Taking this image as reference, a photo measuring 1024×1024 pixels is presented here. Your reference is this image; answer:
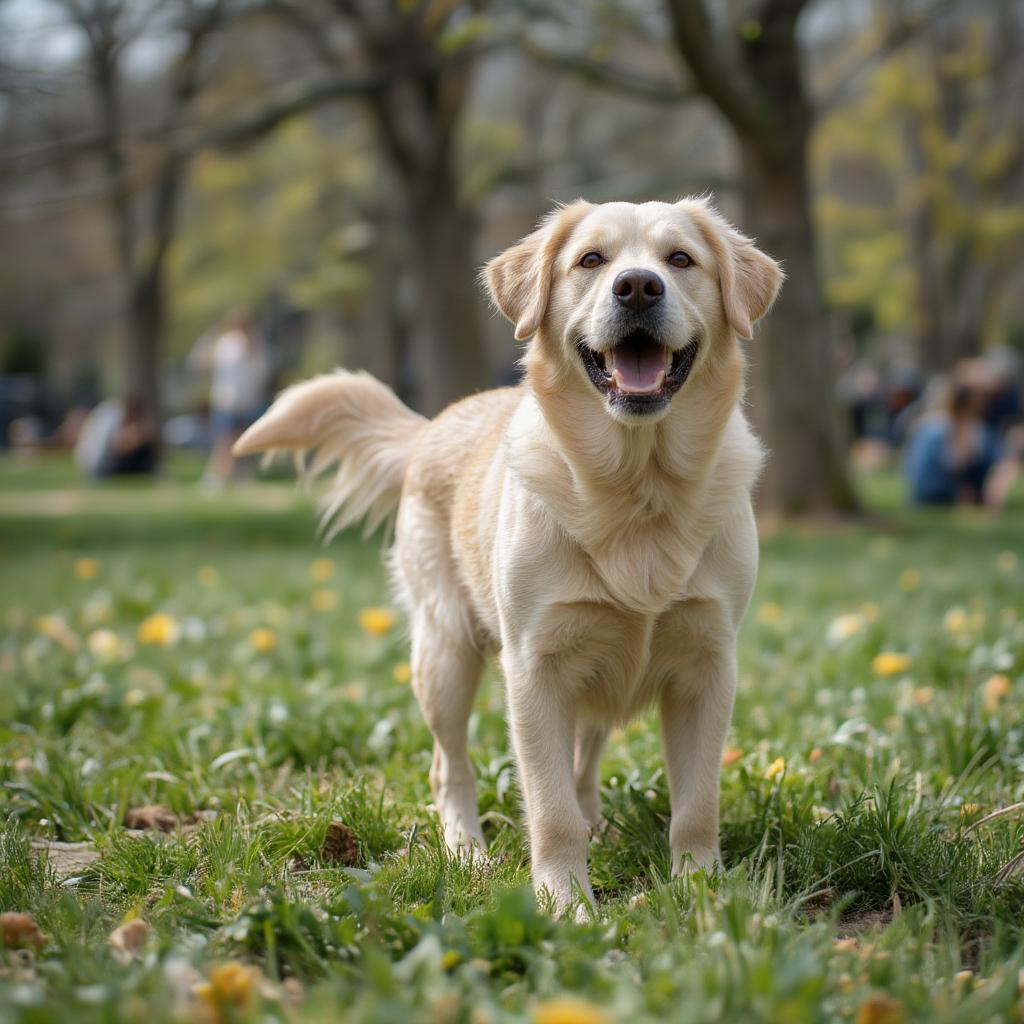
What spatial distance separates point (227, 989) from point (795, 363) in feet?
29.0

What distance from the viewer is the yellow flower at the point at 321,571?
26.9ft

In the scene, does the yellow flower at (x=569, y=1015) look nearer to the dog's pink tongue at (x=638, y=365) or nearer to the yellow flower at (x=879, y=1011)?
the yellow flower at (x=879, y=1011)

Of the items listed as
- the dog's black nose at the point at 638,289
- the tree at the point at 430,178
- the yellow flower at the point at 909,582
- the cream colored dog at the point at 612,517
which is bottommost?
the yellow flower at the point at 909,582

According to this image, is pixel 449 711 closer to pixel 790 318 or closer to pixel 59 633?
pixel 59 633

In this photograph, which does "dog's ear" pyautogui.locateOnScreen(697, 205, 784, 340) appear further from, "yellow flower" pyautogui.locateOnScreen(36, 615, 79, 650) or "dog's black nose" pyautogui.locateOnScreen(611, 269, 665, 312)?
"yellow flower" pyautogui.locateOnScreen(36, 615, 79, 650)

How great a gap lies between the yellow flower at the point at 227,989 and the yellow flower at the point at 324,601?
501 centimetres

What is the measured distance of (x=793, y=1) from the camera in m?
9.33

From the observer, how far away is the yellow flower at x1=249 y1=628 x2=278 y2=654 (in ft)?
18.4

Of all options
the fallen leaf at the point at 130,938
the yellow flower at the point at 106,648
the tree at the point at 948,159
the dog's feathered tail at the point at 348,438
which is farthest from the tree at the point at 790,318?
the tree at the point at 948,159

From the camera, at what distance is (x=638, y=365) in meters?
3.33

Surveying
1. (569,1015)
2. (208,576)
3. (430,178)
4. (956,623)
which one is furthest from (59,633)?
(430,178)

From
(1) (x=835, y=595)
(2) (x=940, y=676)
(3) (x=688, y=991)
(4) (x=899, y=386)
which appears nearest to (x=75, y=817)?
(3) (x=688, y=991)

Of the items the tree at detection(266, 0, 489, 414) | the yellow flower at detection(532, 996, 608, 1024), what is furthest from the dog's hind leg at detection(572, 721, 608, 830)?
the tree at detection(266, 0, 489, 414)

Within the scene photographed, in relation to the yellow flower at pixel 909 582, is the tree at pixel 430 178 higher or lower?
higher
